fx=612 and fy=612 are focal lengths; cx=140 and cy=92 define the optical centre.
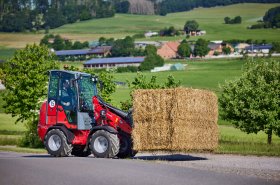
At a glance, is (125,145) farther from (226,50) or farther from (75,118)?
(226,50)

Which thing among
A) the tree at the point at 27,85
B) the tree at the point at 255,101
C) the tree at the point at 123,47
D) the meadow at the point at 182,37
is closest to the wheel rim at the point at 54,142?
the tree at the point at 255,101

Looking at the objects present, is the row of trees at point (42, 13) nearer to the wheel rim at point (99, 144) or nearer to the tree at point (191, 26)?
the tree at point (191, 26)

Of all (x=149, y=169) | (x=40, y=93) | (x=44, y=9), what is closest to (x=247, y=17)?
(x=44, y=9)

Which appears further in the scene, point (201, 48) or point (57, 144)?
point (201, 48)

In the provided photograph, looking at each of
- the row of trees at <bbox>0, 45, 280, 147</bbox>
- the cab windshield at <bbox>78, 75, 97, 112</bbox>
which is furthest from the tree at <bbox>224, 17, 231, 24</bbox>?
the cab windshield at <bbox>78, 75, 97, 112</bbox>

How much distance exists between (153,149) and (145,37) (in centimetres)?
13984

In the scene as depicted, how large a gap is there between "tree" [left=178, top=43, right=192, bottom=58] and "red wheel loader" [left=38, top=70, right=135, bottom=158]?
10584 cm

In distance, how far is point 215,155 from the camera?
1047 inches

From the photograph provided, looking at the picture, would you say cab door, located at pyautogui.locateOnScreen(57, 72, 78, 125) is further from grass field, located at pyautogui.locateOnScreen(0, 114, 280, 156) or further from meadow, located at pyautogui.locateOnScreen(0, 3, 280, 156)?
meadow, located at pyautogui.locateOnScreen(0, 3, 280, 156)

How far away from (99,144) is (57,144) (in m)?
2.04

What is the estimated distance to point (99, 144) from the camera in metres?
22.2

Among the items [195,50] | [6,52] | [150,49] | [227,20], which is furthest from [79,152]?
[227,20]

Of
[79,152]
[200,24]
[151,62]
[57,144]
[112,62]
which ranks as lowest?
[112,62]

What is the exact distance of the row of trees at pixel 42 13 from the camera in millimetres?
158375
